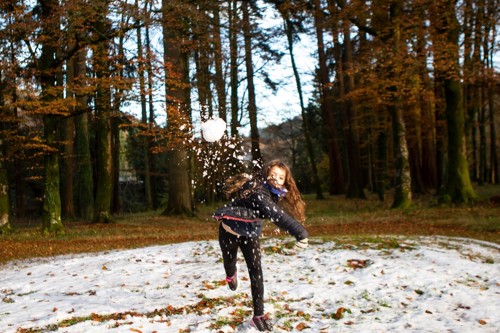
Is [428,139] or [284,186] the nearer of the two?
[284,186]

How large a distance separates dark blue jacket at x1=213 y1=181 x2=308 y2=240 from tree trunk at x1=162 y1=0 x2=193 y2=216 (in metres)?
11.5

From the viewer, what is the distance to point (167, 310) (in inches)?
229

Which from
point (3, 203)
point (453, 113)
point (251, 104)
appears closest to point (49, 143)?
point (3, 203)

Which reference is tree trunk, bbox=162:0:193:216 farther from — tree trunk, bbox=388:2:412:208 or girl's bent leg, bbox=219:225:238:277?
girl's bent leg, bbox=219:225:238:277

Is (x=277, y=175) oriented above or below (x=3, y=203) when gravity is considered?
above

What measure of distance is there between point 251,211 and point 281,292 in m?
2.30

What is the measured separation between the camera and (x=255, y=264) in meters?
4.84

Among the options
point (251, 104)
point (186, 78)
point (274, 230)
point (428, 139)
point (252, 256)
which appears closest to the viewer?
point (252, 256)

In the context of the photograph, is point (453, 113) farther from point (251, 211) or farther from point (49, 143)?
point (251, 211)

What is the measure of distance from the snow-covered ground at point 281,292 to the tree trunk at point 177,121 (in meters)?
7.63

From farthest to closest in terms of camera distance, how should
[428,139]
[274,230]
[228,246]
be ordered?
[428,139] < [274,230] < [228,246]

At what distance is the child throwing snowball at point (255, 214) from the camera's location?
464 centimetres

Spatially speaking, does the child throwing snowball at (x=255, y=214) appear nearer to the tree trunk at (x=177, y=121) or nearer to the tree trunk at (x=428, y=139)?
the tree trunk at (x=177, y=121)

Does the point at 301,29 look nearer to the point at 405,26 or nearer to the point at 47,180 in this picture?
the point at 405,26
